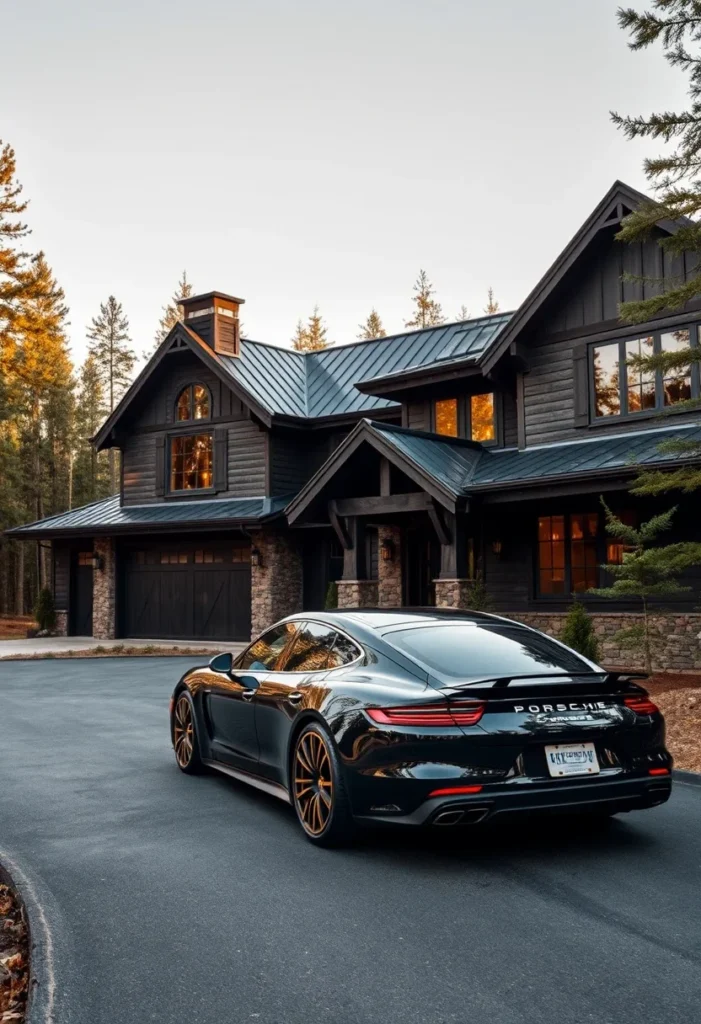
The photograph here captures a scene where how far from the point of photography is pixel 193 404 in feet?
93.5

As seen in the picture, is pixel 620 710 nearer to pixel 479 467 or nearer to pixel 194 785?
pixel 194 785

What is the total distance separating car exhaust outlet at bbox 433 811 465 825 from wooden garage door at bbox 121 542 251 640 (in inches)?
834

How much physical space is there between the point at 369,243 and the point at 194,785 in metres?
22.3

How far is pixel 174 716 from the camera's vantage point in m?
8.80

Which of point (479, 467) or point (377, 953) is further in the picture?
point (479, 467)

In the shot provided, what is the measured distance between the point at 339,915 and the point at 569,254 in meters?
16.3

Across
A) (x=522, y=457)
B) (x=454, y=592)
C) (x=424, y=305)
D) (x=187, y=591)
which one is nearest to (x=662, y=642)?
(x=454, y=592)

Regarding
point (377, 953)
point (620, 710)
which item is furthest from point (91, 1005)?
point (620, 710)

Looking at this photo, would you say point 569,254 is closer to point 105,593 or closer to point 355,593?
point 355,593

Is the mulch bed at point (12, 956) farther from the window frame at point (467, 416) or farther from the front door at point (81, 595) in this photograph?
the front door at point (81, 595)

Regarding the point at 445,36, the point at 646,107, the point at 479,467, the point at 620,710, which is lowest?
the point at 620,710

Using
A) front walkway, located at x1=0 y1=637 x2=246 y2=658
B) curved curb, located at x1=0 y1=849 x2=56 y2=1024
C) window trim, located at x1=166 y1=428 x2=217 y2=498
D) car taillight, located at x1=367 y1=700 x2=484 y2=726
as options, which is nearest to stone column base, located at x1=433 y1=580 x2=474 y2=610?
front walkway, located at x1=0 y1=637 x2=246 y2=658

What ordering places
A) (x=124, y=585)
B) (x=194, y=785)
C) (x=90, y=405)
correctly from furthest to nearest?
1. (x=90, y=405)
2. (x=124, y=585)
3. (x=194, y=785)

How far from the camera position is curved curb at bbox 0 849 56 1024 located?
3.75 m
